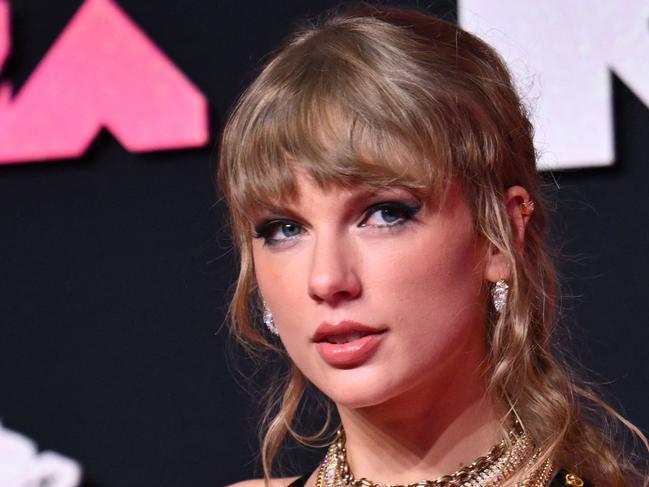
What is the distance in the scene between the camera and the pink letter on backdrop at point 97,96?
2115mm

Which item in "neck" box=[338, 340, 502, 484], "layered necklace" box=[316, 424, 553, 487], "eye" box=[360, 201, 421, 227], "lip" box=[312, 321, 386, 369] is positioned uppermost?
"eye" box=[360, 201, 421, 227]

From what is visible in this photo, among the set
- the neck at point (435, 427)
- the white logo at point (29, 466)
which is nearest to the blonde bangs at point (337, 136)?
the neck at point (435, 427)

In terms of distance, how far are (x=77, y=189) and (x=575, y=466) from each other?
1.17 meters

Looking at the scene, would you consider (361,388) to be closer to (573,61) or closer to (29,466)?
(573,61)

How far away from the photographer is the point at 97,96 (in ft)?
7.15

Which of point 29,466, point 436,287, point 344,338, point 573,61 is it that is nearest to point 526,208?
point 436,287

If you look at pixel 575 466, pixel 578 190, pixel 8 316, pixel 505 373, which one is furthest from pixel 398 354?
pixel 8 316

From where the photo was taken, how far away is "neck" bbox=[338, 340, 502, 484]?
1.33 meters

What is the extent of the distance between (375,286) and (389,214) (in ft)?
0.28

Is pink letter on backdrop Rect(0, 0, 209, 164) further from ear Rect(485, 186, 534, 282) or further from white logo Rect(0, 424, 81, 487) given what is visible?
ear Rect(485, 186, 534, 282)

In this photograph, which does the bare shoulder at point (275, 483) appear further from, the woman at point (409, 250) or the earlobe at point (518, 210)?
the earlobe at point (518, 210)

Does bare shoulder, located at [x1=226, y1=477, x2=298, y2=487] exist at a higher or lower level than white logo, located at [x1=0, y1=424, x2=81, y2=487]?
higher

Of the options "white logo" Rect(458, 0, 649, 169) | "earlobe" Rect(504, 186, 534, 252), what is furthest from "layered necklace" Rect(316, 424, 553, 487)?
"white logo" Rect(458, 0, 649, 169)

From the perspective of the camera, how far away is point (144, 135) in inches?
84.0
